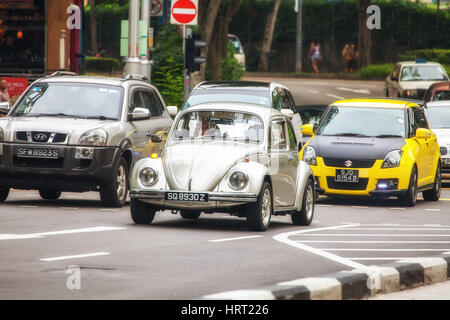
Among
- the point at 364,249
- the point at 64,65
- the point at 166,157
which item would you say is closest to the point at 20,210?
the point at 166,157

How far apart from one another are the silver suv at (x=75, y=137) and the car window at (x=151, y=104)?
350 millimetres

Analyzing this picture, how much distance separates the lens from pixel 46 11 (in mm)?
33031

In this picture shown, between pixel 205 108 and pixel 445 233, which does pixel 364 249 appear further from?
pixel 205 108

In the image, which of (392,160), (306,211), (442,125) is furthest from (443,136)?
(306,211)

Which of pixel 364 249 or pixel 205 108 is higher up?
pixel 205 108

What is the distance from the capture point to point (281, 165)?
14664 mm

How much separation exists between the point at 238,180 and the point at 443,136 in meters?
10.8

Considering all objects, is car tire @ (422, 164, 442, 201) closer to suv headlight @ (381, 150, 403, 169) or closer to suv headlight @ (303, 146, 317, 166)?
suv headlight @ (381, 150, 403, 169)

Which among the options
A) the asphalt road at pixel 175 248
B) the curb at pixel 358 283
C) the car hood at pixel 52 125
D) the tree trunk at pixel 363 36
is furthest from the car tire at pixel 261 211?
the tree trunk at pixel 363 36

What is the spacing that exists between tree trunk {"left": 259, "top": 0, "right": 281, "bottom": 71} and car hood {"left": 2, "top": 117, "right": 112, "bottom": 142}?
45518mm

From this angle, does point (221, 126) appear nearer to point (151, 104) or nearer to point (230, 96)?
point (151, 104)

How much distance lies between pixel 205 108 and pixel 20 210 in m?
2.91

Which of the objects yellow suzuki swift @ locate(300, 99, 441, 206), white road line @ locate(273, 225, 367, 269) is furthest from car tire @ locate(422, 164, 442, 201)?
white road line @ locate(273, 225, 367, 269)
